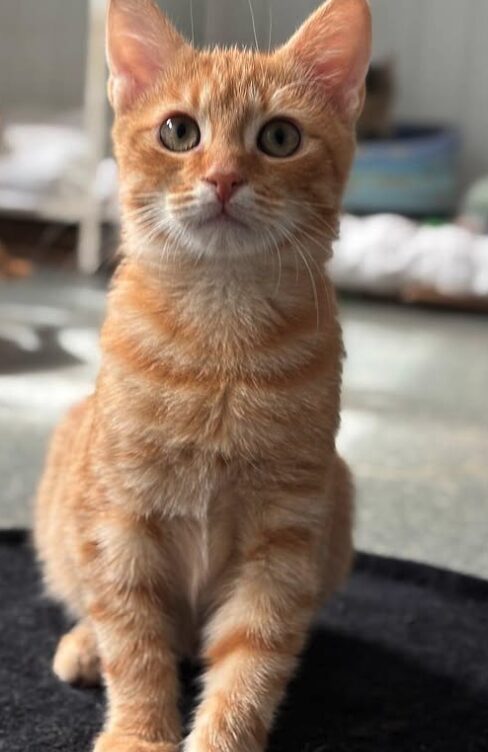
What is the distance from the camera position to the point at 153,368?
100 cm

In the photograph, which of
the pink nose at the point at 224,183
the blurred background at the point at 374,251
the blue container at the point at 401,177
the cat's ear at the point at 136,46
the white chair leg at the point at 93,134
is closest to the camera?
the pink nose at the point at 224,183

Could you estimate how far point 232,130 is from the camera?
0.96m

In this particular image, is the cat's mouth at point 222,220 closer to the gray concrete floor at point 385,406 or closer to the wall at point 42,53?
the gray concrete floor at point 385,406

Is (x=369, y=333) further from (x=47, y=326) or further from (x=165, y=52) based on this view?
(x=165, y=52)

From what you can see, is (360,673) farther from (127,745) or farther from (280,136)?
(280,136)

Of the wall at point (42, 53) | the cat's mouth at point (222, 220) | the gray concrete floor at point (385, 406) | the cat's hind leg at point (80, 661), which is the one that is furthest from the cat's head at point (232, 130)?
the wall at point (42, 53)

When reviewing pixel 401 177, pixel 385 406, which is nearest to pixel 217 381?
pixel 385 406

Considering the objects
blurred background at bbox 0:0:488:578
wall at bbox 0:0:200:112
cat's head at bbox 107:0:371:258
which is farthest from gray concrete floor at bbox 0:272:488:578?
wall at bbox 0:0:200:112

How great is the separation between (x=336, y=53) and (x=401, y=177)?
89.0 inches

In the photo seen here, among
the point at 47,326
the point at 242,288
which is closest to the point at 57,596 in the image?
the point at 242,288

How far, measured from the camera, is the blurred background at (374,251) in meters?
1.87

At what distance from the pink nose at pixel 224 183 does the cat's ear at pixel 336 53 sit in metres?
0.19

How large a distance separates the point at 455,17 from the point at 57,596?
2849mm

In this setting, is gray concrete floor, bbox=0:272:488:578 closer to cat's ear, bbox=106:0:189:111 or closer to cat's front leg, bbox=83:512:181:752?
cat's front leg, bbox=83:512:181:752
